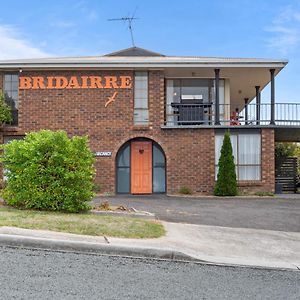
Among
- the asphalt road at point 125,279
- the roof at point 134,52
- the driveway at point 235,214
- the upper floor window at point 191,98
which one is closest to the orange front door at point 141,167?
the upper floor window at point 191,98

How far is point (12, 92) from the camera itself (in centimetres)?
2017

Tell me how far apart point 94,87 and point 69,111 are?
1.44 m

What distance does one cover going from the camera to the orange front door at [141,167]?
20047 millimetres

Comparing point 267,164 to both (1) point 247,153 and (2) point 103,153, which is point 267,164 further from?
(2) point 103,153

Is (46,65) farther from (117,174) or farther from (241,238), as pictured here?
(241,238)

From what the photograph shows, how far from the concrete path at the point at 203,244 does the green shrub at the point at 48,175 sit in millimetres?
2350

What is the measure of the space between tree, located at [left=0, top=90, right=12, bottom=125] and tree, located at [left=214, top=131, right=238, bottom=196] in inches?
350

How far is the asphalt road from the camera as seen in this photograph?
16.4 ft

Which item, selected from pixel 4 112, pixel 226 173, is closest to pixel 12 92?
pixel 4 112

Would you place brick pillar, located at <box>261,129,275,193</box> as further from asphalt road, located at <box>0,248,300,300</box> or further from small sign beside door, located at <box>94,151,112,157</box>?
asphalt road, located at <box>0,248,300,300</box>

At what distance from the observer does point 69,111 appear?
19625 mm

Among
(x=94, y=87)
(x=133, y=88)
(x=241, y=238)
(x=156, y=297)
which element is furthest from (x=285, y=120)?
(x=156, y=297)

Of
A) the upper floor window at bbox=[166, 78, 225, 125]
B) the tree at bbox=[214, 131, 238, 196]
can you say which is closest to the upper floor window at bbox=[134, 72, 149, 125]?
the upper floor window at bbox=[166, 78, 225, 125]

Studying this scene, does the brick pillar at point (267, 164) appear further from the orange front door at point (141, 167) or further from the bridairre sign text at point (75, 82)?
the bridairre sign text at point (75, 82)
